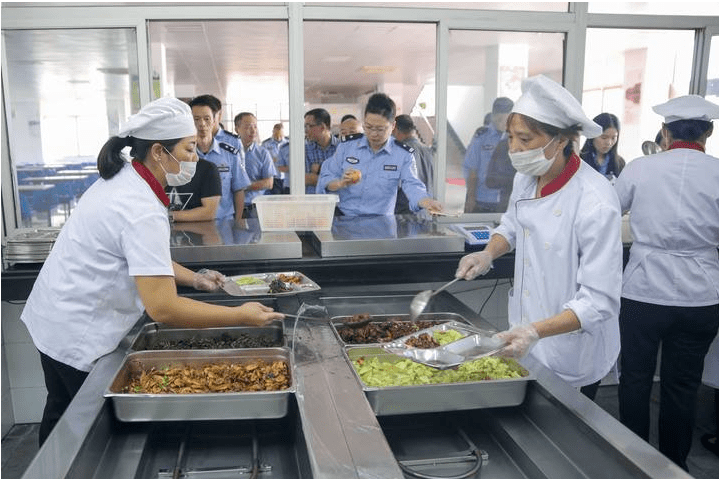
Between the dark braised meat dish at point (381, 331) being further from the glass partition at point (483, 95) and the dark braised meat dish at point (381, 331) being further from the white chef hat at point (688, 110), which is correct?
the glass partition at point (483, 95)

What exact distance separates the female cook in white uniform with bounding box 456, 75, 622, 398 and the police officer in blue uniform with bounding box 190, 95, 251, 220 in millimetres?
2216

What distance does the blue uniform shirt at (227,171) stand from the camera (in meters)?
3.60

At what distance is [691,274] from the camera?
2.37m

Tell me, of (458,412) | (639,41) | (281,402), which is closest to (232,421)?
(281,402)

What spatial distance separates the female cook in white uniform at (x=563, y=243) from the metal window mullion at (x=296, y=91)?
1591 mm

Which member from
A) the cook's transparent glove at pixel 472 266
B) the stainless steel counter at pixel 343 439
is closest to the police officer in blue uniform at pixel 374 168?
the cook's transparent glove at pixel 472 266

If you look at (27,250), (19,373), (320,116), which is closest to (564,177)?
(27,250)

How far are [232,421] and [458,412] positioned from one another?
0.57 metres

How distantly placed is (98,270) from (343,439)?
2.93 feet

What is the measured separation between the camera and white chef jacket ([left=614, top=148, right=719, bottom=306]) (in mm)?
2328

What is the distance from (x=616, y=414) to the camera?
123 inches

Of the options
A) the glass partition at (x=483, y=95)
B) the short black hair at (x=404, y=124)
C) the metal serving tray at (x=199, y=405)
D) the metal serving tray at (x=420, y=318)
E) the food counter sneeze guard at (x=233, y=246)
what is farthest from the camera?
the short black hair at (x=404, y=124)

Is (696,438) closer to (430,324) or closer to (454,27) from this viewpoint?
(430,324)

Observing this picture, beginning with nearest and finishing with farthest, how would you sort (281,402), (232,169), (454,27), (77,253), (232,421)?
1. (281,402)
2. (232,421)
3. (77,253)
4. (454,27)
5. (232,169)
